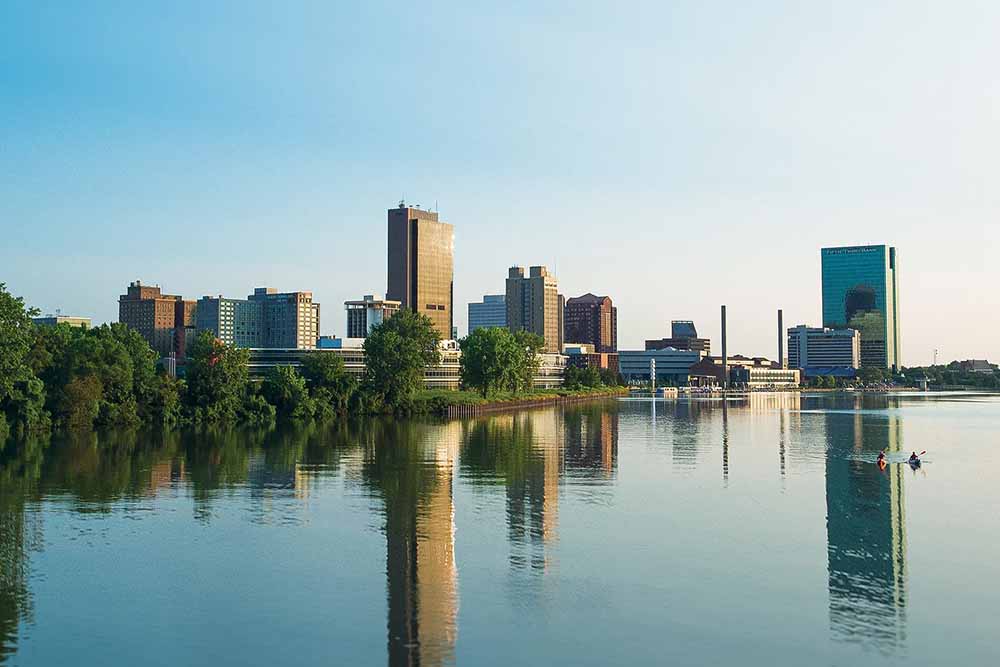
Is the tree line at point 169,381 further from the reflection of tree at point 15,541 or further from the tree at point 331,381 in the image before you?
the reflection of tree at point 15,541

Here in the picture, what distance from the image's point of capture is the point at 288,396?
446 feet

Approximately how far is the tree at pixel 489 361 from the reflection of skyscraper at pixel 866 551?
104m

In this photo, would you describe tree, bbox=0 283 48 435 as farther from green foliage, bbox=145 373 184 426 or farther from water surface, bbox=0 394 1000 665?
water surface, bbox=0 394 1000 665

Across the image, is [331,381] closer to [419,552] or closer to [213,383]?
[213,383]

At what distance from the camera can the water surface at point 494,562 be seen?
2838 cm

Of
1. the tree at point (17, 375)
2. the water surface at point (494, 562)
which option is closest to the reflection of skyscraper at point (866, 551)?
→ the water surface at point (494, 562)

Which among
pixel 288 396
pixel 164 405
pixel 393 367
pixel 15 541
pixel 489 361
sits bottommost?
pixel 15 541

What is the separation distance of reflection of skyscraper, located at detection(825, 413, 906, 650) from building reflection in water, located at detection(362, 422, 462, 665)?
498 inches

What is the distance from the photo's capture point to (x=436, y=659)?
→ 2684 cm

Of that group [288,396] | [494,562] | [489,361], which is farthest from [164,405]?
[494,562]

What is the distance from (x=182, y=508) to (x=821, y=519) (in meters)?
34.5

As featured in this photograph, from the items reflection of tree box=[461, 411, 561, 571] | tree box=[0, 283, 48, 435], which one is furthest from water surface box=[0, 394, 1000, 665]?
tree box=[0, 283, 48, 435]

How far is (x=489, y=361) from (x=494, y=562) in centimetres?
14300

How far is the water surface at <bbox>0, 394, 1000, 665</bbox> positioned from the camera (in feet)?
93.1
